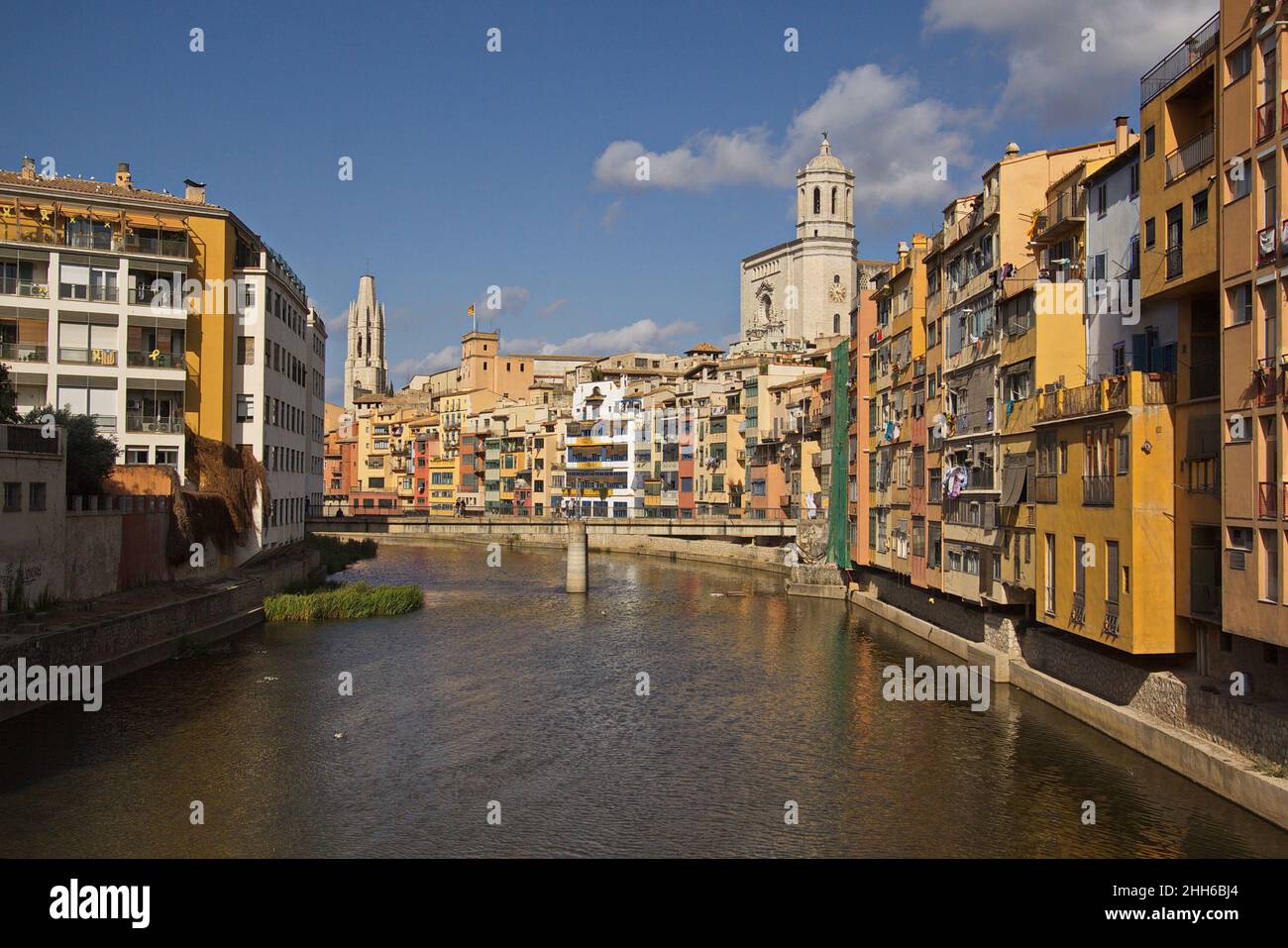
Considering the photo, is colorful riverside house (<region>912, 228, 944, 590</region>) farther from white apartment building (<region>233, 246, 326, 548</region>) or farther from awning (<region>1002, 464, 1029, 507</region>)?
white apartment building (<region>233, 246, 326, 548</region>)

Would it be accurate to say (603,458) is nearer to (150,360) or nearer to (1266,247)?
(150,360)

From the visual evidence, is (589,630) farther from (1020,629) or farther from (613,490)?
(613,490)

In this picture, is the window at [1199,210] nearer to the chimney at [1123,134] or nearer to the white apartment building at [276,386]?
the chimney at [1123,134]

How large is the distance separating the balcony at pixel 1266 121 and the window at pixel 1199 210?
232 centimetres

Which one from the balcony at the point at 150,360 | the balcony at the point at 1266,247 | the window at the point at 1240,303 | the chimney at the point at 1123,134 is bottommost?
the window at the point at 1240,303

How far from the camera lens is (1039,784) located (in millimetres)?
23250

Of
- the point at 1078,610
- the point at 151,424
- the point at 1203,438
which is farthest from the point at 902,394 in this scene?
the point at 151,424

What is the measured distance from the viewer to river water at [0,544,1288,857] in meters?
20.3

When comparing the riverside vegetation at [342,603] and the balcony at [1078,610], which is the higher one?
the balcony at [1078,610]

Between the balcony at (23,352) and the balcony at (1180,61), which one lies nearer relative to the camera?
the balcony at (1180,61)

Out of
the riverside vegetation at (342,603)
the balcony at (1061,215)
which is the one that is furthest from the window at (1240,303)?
the riverside vegetation at (342,603)

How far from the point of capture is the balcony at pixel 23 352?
4472 centimetres

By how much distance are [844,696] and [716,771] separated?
9.15 meters
